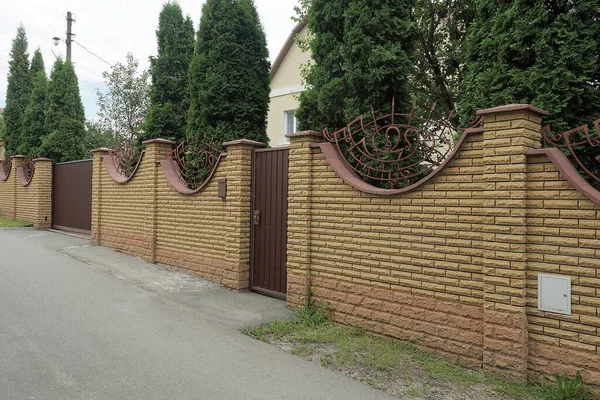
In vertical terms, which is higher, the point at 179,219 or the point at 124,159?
the point at 124,159

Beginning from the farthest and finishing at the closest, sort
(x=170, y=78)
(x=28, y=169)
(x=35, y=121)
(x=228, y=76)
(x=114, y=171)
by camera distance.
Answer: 1. (x=35, y=121)
2. (x=28, y=169)
3. (x=170, y=78)
4. (x=114, y=171)
5. (x=228, y=76)

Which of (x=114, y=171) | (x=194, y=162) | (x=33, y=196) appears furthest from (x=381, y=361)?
(x=33, y=196)

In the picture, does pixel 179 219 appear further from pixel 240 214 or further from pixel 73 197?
pixel 73 197

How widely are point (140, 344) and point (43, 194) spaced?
12664 mm

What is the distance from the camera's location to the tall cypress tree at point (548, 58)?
4848mm

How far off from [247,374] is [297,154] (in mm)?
2978

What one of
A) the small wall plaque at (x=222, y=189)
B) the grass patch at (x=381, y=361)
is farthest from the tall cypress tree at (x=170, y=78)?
the grass patch at (x=381, y=361)

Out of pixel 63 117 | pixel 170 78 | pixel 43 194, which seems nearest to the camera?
pixel 170 78

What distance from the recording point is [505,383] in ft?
13.2

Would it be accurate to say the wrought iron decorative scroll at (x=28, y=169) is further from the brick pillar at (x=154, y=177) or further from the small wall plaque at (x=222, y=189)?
the small wall plaque at (x=222, y=189)

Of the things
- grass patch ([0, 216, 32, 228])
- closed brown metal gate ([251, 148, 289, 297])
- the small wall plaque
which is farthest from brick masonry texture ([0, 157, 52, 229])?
closed brown metal gate ([251, 148, 289, 297])

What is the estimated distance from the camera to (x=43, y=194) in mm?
15609

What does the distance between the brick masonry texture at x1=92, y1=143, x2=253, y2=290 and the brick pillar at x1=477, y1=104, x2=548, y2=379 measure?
3944 millimetres

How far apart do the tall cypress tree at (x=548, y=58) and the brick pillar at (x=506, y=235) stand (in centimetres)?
91
